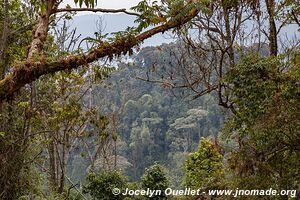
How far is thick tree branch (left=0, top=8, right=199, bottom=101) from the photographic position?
227 centimetres

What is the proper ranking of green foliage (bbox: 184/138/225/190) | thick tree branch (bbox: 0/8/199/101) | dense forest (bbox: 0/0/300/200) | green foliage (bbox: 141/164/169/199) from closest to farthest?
thick tree branch (bbox: 0/8/199/101) < dense forest (bbox: 0/0/300/200) < green foliage (bbox: 141/164/169/199) < green foliage (bbox: 184/138/225/190)

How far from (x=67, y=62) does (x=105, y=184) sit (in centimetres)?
682

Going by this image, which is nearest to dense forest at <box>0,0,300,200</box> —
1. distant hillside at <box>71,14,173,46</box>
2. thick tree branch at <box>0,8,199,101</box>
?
thick tree branch at <box>0,8,199,101</box>

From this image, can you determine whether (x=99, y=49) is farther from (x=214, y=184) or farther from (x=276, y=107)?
(x=214, y=184)

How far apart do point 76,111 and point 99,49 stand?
5.59 m

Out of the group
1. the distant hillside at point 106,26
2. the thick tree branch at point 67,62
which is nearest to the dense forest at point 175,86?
the thick tree branch at point 67,62

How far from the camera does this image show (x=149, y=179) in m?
8.99

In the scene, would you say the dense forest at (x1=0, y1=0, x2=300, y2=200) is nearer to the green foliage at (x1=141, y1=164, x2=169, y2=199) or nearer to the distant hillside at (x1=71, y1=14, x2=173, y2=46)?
the green foliage at (x1=141, y1=164, x2=169, y2=199)

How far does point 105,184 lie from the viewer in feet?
Result: 29.0

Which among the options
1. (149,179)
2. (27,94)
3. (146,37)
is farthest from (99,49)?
(149,179)

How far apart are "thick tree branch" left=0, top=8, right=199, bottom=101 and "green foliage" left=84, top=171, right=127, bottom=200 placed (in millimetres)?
6680

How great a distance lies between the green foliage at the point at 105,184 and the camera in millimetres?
8820
